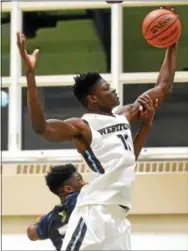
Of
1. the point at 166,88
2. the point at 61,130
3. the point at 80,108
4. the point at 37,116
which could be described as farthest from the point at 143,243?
the point at 37,116

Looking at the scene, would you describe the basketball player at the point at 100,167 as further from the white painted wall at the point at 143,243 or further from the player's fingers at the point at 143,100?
the white painted wall at the point at 143,243

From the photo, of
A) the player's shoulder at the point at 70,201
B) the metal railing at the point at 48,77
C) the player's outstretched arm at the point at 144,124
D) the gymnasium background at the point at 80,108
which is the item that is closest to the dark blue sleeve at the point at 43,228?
the player's shoulder at the point at 70,201

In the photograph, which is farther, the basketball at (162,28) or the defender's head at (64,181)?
the defender's head at (64,181)

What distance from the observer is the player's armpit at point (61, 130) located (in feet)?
10.1

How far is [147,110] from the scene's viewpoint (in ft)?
11.5

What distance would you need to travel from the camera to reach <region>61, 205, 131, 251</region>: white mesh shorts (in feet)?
10.2

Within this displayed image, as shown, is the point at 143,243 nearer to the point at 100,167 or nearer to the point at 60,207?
the point at 60,207

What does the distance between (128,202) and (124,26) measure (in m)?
2.96

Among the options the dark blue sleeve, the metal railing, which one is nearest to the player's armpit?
the dark blue sleeve

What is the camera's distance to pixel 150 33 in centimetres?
366

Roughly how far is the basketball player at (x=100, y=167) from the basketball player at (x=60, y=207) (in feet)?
2.24

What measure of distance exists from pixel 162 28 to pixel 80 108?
2.29 metres

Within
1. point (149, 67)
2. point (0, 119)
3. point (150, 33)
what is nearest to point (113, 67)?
point (149, 67)

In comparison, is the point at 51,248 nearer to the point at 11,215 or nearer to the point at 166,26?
the point at 11,215
